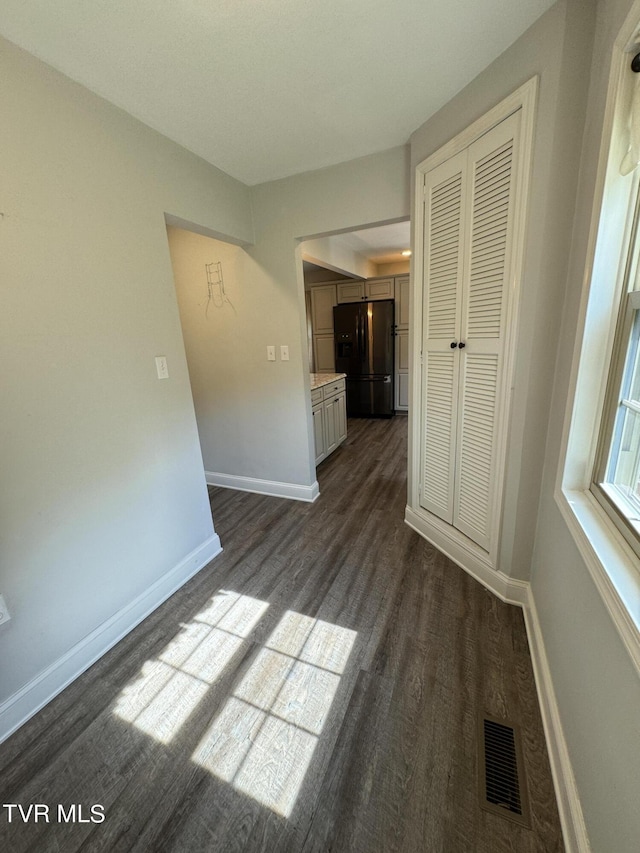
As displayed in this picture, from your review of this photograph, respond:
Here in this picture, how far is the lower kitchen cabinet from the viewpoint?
3453 mm

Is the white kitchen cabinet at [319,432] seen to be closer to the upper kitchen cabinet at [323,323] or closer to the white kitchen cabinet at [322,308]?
the upper kitchen cabinet at [323,323]

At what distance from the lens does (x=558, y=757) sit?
1.03 m

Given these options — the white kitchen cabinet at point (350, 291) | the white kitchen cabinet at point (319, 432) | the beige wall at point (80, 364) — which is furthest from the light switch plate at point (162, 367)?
the white kitchen cabinet at point (350, 291)

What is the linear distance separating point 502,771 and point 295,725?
2.30ft

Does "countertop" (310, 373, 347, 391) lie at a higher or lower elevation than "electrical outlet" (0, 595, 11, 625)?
higher

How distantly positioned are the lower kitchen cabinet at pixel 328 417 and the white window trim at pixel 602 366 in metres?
2.28

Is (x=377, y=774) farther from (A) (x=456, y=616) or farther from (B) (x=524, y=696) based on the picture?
(A) (x=456, y=616)

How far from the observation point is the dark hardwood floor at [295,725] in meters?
0.97

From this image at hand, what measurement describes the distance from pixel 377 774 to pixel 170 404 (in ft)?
6.04

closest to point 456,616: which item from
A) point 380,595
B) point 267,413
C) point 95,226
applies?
point 380,595

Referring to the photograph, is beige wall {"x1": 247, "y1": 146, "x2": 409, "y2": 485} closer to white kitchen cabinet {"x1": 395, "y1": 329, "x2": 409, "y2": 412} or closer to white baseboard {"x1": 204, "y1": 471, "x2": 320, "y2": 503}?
white baseboard {"x1": 204, "y1": 471, "x2": 320, "y2": 503}

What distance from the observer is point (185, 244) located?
2.77 meters

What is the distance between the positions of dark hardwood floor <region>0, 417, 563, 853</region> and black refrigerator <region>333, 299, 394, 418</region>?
3623 millimetres

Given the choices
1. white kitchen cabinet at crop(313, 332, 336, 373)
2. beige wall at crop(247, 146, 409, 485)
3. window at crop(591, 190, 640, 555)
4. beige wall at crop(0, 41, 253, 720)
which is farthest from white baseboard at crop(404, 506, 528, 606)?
white kitchen cabinet at crop(313, 332, 336, 373)
